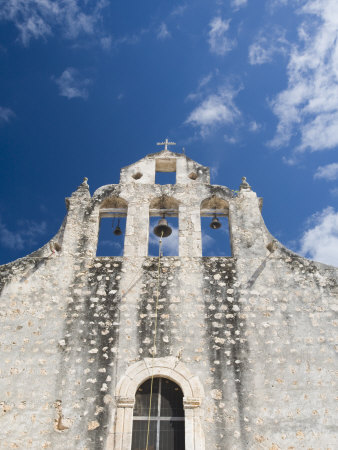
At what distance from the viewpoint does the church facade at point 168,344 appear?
701 cm

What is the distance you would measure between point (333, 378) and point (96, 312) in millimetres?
4431

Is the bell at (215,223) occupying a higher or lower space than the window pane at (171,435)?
higher

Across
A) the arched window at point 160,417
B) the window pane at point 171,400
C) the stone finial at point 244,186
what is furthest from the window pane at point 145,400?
the stone finial at point 244,186

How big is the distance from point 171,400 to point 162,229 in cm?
388

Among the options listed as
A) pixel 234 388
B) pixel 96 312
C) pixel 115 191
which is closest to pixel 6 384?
pixel 96 312

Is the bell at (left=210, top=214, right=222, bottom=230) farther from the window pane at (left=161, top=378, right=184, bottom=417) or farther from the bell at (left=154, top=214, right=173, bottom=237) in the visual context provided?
the window pane at (left=161, top=378, right=184, bottom=417)

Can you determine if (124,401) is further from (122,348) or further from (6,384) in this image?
(6,384)

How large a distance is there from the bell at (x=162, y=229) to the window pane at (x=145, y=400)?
3456 millimetres

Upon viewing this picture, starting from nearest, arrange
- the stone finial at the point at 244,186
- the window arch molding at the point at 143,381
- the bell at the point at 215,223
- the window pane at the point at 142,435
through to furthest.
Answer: the window arch molding at the point at 143,381 → the window pane at the point at 142,435 → the bell at the point at 215,223 → the stone finial at the point at 244,186

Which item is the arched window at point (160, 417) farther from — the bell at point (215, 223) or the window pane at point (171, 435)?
the bell at point (215, 223)

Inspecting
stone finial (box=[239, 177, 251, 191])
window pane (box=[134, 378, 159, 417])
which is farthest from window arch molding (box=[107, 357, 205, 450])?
stone finial (box=[239, 177, 251, 191])

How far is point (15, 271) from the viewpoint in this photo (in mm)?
8922

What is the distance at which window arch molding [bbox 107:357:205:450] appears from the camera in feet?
22.5

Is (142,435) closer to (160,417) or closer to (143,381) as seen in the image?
(160,417)
